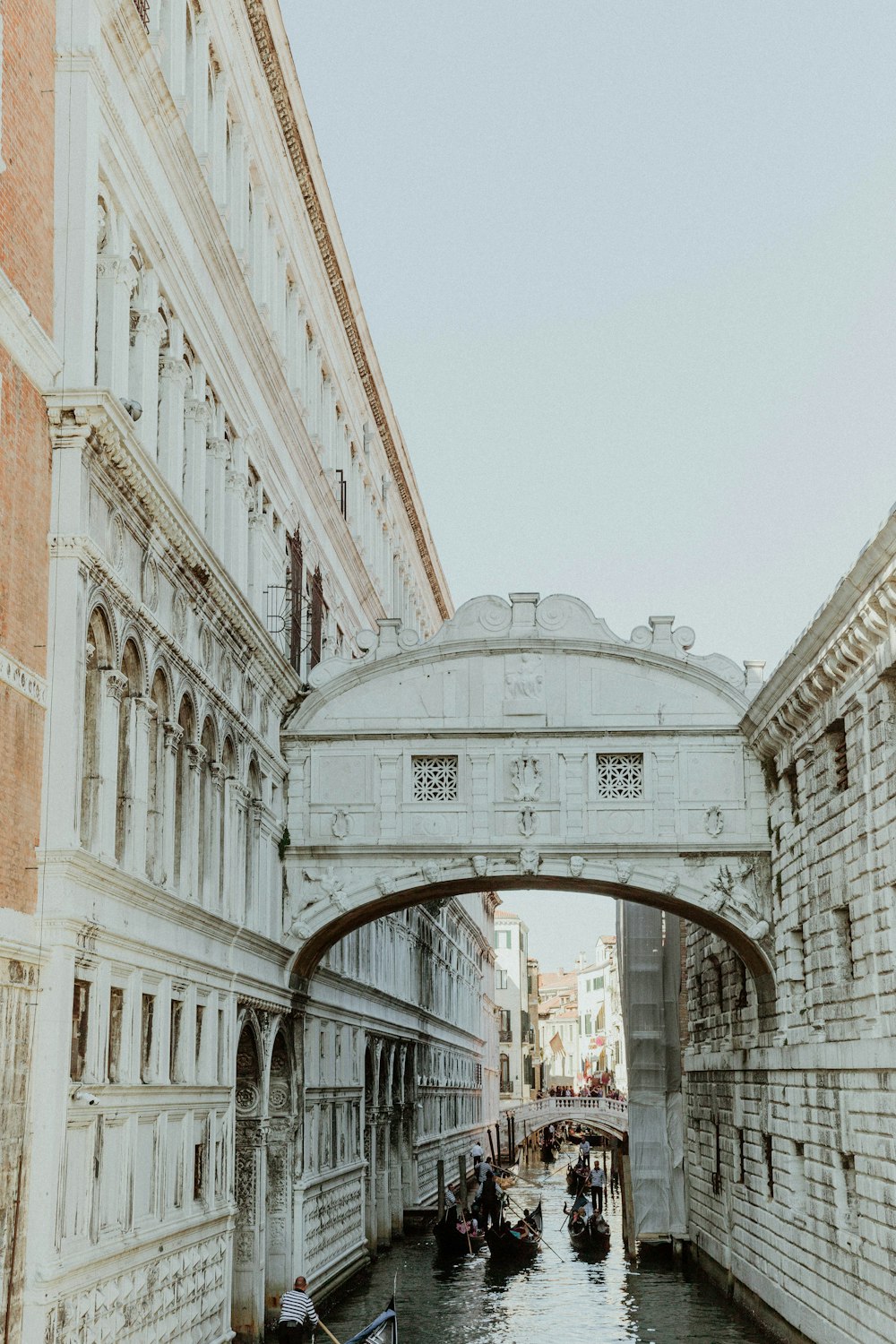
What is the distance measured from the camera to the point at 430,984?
38062 mm

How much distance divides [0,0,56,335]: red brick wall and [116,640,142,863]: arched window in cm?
276

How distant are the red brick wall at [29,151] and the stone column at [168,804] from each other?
407cm

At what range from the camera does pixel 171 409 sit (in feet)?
48.8

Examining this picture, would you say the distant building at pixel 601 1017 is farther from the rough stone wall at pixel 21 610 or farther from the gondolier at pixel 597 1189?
the rough stone wall at pixel 21 610

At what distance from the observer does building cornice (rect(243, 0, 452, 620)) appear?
62.6 feet

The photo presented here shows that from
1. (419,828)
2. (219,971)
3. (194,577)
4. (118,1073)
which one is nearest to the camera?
(118,1073)

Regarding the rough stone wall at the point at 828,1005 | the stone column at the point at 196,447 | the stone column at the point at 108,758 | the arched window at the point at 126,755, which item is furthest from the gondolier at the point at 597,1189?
the stone column at the point at 108,758

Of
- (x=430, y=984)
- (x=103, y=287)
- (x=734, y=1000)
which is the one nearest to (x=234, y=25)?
(x=103, y=287)

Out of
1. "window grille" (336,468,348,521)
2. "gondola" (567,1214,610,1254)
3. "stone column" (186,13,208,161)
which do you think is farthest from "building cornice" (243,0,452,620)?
"gondola" (567,1214,610,1254)

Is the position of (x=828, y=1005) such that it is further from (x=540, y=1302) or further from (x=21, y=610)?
(x=21, y=610)

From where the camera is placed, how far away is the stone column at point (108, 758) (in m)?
12.0

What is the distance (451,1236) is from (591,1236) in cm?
338

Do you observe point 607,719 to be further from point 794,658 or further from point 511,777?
point 794,658

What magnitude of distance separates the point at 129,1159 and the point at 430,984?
2585 centimetres
